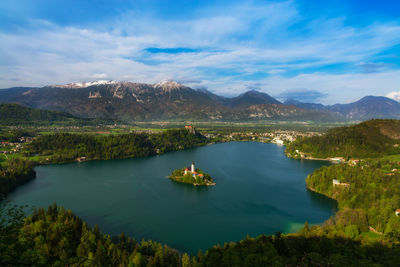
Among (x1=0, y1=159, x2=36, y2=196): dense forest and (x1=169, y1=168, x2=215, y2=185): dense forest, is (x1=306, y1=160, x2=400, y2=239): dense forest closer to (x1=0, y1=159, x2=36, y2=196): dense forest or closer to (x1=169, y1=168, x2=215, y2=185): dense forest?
(x1=169, y1=168, x2=215, y2=185): dense forest

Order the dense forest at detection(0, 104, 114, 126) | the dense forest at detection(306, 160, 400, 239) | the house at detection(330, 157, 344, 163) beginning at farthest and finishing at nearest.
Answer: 1. the dense forest at detection(0, 104, 114, 126)
2. the house at detection(330, 157, 344, 163)
3. the dense forest at detection(306, 160, 400, 239)

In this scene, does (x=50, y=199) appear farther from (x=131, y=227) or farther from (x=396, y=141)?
(x=396, y=141)

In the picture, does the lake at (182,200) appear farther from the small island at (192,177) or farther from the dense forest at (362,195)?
the dense forest at (362,195)

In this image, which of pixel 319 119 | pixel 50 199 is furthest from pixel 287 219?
pixel 319 119

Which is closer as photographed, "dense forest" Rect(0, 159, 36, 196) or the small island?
"dense forest" Rect(0, 159, 36, 196)

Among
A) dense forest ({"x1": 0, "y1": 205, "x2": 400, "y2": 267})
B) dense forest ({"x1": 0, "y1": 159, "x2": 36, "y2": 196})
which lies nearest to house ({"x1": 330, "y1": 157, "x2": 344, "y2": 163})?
dense forest ({"x1": 0, "y1": 205, "x2": 400, "y2": 267})

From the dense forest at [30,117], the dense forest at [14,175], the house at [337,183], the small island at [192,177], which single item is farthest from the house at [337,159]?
the dense forest at [30,117]
